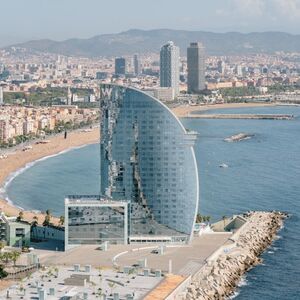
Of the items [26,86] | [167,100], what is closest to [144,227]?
[167,100]

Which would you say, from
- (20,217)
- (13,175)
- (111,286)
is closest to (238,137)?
(13,175)

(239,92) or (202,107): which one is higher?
(239,92)

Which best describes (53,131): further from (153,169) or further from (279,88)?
(279,88)

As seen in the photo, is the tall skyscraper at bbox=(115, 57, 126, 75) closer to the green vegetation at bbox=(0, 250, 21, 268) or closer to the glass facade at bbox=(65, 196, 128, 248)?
the glass facade at bbox=(65, 196, 128, 248)

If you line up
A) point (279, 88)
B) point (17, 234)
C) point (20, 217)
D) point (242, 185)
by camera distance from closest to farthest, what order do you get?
point (17, 234), point (20, 217), point (242, 185), point (279, 88)

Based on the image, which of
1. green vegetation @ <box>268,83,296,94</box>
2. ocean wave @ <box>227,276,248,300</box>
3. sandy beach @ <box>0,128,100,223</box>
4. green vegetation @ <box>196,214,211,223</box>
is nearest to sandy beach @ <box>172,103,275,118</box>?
green vegetation @ <box>268,83,296,94</box>

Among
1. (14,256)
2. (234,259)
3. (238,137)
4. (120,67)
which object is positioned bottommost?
(238,137)

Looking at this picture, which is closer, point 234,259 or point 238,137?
point 234,259
